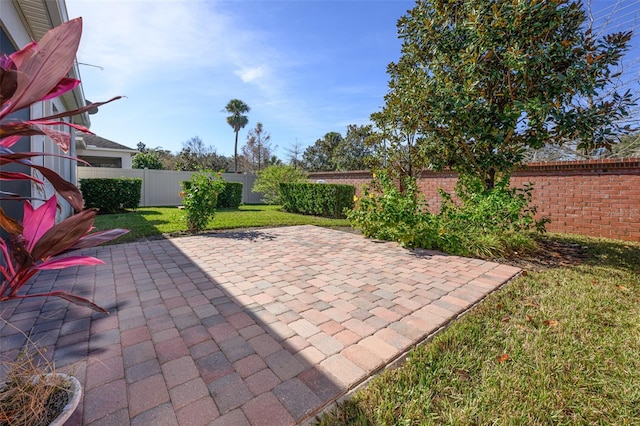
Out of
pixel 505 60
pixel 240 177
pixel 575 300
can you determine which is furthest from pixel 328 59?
pixel 240 177

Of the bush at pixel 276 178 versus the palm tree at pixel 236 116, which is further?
the palm tree at pixel 236 116

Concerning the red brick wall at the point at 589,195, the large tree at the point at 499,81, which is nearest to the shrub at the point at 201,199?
the large tree at the point at 499,81

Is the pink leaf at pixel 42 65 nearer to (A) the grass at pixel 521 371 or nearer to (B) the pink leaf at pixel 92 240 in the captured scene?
(B) the pink leaf at pixel 92 240

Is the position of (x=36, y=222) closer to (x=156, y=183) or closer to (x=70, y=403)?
(x=70, y=403)

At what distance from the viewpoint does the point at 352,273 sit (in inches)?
146

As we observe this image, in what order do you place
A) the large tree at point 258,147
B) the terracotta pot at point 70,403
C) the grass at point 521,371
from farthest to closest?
1. the large tree at point 258,147
2. the grass at point 521,371
3. the terracotta pot at point 70,403

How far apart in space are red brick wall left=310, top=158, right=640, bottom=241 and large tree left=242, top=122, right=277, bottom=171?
21.1 meters

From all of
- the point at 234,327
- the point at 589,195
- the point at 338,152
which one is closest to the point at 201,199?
the point at 234,327

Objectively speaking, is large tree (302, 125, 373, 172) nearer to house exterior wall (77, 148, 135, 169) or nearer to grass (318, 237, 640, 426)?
house exterior wall (77, 148, 135, 169)

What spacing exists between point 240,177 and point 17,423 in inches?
616

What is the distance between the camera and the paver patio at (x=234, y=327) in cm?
155

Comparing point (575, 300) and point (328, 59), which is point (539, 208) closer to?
point (575, 300)

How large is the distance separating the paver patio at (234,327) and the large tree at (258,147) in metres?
22.0

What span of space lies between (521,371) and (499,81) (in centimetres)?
502
